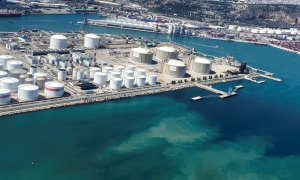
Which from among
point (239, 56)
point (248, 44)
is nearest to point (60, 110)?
point (239, 56)

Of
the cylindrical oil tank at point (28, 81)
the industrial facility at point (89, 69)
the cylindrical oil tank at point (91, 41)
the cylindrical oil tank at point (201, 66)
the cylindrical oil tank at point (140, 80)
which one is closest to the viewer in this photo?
the industrial facility at point (89, 69)

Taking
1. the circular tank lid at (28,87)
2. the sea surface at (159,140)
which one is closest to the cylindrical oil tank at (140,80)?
the sea surface at (159,140)

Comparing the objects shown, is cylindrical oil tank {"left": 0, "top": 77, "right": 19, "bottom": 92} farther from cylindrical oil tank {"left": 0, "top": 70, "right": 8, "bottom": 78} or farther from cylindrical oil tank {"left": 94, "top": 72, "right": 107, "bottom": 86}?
cylindrical oil tank {"left": 94, "top": 72, "right": 107, "bottom": 86}

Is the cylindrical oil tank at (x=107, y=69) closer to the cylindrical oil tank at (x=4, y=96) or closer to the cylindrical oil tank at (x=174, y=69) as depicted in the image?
the cylindrical oil tank at (x=174, y=69)

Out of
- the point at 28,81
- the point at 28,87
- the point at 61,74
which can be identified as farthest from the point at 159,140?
the point at 61,74

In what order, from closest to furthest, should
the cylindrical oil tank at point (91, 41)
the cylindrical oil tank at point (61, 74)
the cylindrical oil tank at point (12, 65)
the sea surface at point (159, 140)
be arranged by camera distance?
the sea surface at point (159, 140)
the cylindrical oil tank at point (12, 65)
the cylindrical oil tank at point (61, 74)
the cylindrical oil tank at point (91, 41)

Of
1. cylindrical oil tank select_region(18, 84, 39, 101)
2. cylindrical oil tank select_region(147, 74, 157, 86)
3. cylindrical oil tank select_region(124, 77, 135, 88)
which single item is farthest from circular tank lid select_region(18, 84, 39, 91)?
cylindrical oil tank select_region(147, 74, 157, 86)
